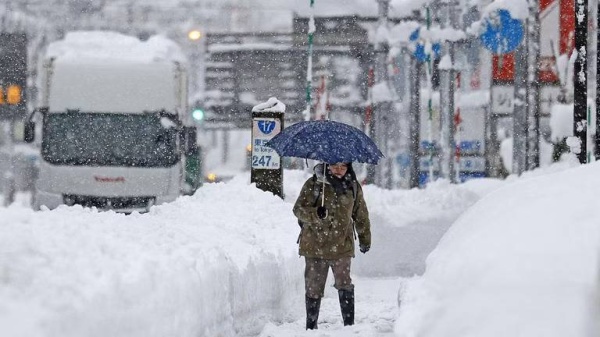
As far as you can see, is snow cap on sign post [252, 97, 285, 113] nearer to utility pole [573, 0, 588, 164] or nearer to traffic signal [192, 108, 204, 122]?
utility pole [573, 0, 588, 164]

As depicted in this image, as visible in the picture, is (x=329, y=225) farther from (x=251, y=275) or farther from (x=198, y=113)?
(x=198, y=113)

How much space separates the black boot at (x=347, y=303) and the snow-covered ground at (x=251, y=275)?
163 millimetres

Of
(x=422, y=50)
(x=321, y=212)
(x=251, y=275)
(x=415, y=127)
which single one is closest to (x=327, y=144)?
(x=321, y=212)

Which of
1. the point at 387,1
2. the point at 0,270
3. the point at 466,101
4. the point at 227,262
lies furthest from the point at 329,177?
the point at 466,101

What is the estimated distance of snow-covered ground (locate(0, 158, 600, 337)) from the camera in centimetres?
464

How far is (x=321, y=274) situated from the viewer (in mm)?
9891

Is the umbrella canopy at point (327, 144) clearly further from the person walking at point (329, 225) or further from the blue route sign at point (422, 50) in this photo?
the blue route sign at point (422, 50)

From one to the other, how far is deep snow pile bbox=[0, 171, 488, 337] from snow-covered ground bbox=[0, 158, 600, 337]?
1 cm

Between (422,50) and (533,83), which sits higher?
(422,50)

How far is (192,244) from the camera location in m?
8.61

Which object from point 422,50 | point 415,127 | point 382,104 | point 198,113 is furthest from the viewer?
point 382,104

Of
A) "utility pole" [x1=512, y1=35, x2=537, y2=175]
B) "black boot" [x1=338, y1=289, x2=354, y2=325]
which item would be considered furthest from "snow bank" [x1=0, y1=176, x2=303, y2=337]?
"utility pole" [x1=512, y1=35, x2=537, y2=175]

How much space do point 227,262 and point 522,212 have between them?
3.90 m

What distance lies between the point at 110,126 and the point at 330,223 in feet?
35.7
